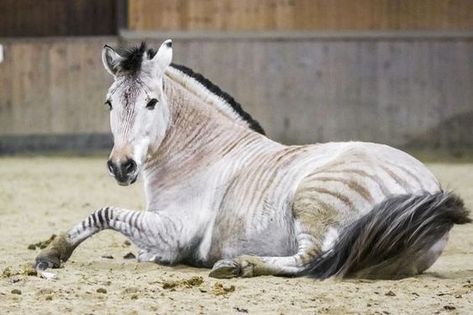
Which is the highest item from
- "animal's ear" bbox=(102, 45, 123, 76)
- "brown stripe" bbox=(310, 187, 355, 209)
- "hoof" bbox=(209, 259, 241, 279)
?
"animal's ear" bbox=(102, 45, 123, 76)

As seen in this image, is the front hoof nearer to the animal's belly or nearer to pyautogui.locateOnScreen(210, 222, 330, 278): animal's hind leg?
the animal's belly

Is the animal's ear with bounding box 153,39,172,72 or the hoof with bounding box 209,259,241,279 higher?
the animal's ear with bounding box 153,39,172,72

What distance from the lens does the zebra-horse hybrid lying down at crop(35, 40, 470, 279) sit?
20.5 feet

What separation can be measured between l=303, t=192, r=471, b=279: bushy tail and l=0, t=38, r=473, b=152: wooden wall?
28.2ft

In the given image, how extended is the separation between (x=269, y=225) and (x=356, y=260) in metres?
0.66

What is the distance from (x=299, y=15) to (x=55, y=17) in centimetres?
484

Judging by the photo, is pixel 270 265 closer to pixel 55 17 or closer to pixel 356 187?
pixel 356 187

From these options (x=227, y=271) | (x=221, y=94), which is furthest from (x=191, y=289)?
(x=221, y=94)

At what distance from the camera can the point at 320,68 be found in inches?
593

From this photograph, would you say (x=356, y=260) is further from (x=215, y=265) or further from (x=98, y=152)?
(x=98, y=152)

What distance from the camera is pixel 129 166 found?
21.7ft

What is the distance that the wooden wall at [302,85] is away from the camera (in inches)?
587

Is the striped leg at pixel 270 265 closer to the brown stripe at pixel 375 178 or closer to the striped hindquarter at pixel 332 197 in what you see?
the striped hindquarter at pixel 332 197

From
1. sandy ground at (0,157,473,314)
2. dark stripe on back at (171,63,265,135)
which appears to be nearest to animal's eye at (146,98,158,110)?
dark stripe on back at (171,63,265,135)
